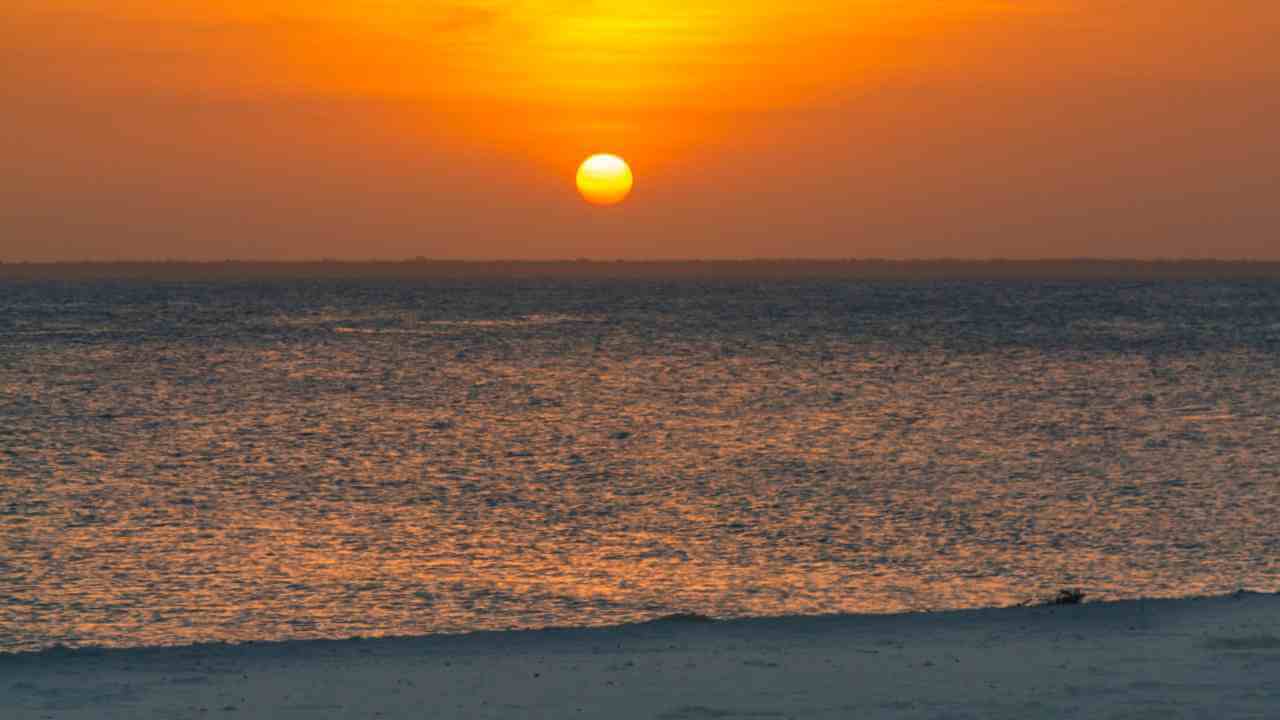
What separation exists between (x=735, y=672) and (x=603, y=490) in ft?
73.7

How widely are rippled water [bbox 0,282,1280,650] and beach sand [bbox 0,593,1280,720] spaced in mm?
5260

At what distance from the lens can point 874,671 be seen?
14.8 m

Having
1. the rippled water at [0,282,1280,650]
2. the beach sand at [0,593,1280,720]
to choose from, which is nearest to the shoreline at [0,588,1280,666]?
the beach sand at [0,593,1280,720]

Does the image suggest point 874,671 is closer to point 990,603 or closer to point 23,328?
point 990,603

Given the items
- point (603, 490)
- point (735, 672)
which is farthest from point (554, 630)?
point (603, 490)

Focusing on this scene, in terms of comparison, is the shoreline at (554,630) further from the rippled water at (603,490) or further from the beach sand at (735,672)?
the rippled water at (603,490)

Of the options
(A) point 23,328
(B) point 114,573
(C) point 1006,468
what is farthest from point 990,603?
(A) point 23,328

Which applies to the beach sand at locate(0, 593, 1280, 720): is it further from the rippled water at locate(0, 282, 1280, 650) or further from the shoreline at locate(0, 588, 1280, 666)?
the rippled water at locate(0, 282, 1280, 650)

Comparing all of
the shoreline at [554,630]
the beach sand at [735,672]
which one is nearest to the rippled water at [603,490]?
the shoreline at [554,630]

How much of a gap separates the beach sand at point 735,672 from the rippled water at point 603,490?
526cm

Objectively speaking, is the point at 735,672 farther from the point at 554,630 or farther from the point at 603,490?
the point at 603,490

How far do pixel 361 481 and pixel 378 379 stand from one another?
139 ft

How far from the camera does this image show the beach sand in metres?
13.6

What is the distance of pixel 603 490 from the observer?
3722 cm
